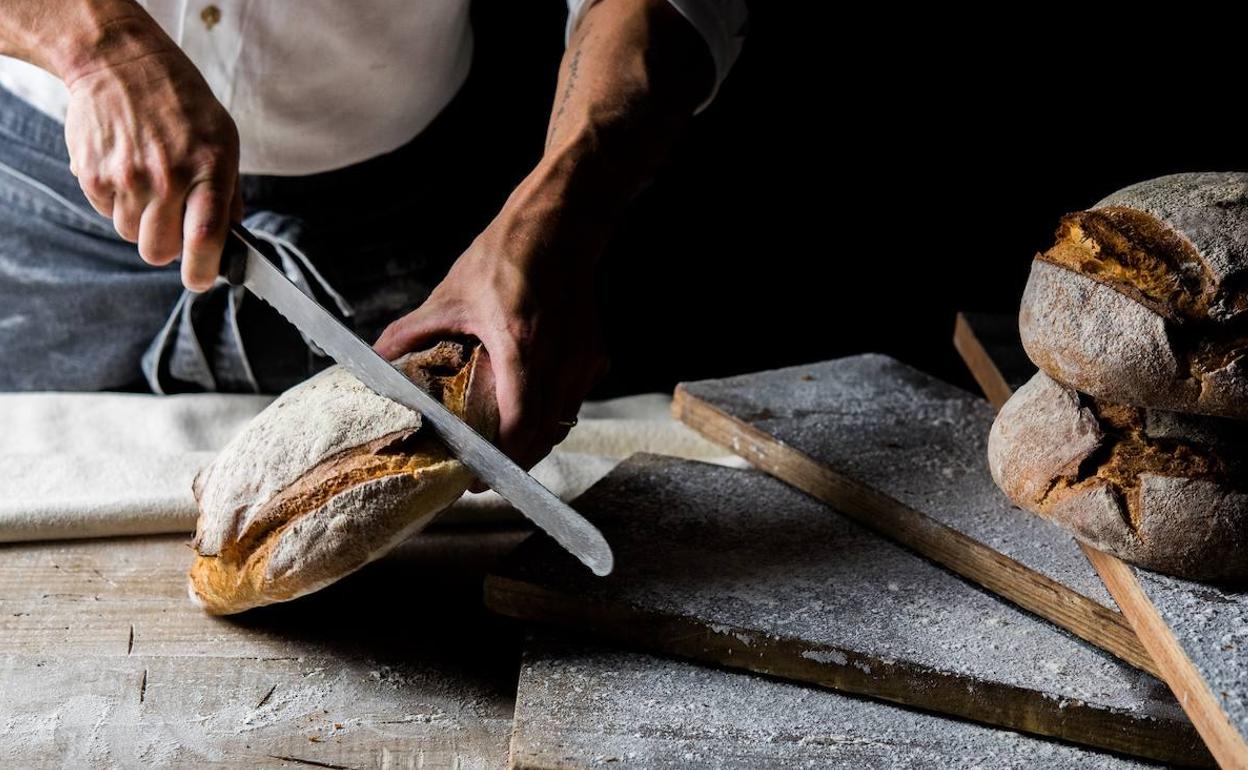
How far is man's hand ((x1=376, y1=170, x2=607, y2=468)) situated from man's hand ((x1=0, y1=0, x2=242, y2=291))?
235 mm

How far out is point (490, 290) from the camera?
136 cm

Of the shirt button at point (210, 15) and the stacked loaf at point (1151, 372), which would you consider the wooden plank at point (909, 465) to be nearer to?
the stacked loaf at point (1151, 372)

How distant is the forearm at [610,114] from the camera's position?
1481 millimetres

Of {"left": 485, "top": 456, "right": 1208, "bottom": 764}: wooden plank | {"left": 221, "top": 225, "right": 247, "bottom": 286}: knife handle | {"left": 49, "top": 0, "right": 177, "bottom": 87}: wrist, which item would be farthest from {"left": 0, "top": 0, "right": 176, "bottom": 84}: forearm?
{"left": 485, "top": 456, "right": 1208, "bottom": 764}: wooden plank

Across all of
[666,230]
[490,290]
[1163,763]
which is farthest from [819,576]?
[666,230]

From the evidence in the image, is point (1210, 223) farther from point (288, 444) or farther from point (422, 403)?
point (288, 444)

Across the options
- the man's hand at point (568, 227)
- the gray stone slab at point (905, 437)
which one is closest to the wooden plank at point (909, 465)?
the gray stone slab at point (905, 437)

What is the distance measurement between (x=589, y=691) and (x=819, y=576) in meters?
0.29

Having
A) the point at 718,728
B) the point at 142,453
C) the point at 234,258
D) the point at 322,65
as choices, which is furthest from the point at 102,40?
the point at 718,728

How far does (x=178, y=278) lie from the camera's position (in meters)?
1.91

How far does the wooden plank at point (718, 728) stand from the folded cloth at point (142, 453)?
416 millimetres

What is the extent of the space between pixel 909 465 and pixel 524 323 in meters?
0.50

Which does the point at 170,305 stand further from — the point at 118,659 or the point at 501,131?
the point at 118,659

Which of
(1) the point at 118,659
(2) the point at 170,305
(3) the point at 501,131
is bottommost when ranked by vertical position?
(2) the point at 170,305
